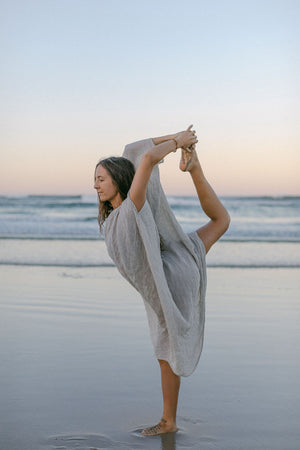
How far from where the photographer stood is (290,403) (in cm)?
354

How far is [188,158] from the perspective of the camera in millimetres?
3182

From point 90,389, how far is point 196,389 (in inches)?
26.7

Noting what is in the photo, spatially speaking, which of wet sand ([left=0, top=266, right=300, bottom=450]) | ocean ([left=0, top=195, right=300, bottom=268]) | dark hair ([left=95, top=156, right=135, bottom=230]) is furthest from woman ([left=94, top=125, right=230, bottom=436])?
ocean ([left=0, top=195, right=300, bottom=268])

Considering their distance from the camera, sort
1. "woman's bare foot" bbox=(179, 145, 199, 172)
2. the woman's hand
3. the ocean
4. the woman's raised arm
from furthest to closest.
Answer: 1. the ocean
2. "woman's bare foot" bbox=(179, 145, 199, 172)
3. the woman's hand
4. the woman's raised arm

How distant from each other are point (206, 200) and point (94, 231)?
1419 centimetres

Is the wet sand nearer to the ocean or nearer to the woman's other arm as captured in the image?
the woman's other arm

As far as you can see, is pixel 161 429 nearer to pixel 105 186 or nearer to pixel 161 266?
pixel 161 266

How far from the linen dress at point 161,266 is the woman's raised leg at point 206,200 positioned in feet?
0.41

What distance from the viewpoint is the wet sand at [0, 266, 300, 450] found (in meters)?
3.09

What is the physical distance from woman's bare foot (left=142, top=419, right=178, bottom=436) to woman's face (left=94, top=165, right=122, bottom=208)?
3.91ft

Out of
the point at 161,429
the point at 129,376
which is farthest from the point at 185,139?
the point at 129,376

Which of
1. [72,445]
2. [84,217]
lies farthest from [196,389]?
[84,217]

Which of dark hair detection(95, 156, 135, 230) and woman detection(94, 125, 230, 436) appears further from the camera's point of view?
dark hair detection(95, 156, 135, 230)

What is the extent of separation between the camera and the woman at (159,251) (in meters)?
2.92
